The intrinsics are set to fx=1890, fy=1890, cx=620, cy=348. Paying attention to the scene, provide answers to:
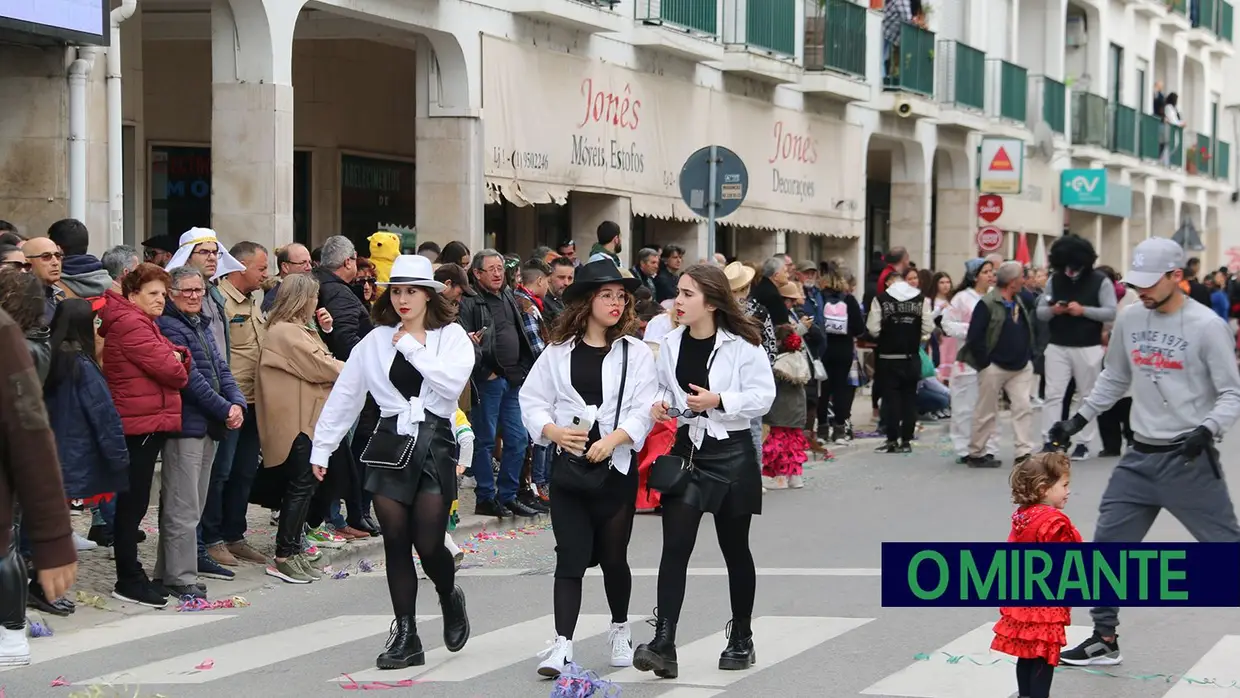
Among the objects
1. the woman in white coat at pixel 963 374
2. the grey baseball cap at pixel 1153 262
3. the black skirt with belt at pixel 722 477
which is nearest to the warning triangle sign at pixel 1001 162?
the woman in white coat at pixel 963 374

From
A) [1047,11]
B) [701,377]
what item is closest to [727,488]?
[701,377]

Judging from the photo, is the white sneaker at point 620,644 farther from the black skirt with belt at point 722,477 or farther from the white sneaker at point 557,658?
the black skirt with belt at point 722,477

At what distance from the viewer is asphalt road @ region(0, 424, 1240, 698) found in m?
7.77

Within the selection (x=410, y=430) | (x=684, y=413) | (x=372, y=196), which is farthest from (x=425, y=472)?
(x=372, y=196)

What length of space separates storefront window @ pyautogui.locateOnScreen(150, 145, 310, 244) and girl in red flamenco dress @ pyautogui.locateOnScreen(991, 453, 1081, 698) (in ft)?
45.3

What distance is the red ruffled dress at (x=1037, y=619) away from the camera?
6.77 metres

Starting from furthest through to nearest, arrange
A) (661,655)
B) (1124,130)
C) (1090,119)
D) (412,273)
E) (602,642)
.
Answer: (1124,130) < (1090,119) < (602,642) < (412,273) < (661,655)

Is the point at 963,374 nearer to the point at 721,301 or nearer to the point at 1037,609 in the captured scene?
the point at 721,301

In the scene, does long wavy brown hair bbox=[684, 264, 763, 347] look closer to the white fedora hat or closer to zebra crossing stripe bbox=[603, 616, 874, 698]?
the white fedora hat

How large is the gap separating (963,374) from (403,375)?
10019 mm

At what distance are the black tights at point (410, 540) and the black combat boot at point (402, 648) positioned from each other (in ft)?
0.16

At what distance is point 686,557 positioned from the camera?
794 centimetres

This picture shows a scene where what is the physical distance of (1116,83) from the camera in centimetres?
4519

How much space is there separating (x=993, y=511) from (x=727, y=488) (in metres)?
6.16
